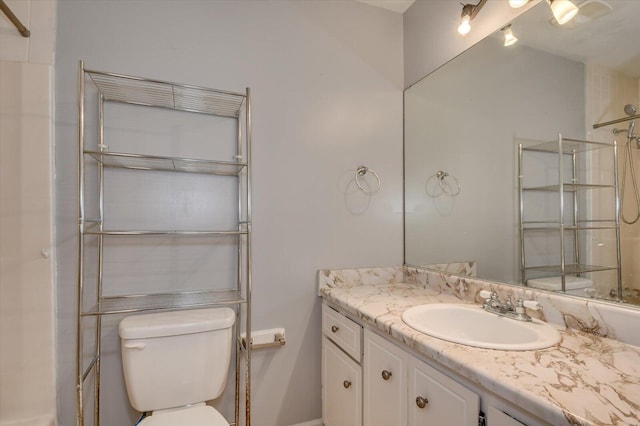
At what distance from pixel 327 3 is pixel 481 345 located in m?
1.90

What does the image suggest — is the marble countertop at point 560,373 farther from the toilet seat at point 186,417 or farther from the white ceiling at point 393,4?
the white ceiling at point 393,4

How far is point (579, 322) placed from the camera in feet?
3.34

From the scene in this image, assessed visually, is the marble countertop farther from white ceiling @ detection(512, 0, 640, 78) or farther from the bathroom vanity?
white ceiling @ detection(512, 0, 640, 78)

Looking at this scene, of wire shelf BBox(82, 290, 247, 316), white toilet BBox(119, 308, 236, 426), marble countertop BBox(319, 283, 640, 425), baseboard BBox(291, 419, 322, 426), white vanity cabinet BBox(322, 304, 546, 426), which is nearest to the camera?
marble countertop BBox(319, 283, 640, 425)

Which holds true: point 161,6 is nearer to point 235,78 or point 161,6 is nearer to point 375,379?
point 235,78

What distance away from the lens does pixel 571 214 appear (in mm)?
1161

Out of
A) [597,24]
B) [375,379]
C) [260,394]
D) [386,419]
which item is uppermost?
[597,24]

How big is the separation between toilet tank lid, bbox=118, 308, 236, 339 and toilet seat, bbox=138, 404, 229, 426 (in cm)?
30

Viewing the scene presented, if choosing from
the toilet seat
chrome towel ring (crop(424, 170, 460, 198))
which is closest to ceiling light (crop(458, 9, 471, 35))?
chrome towel ring (crop(424, 170, 460, 198))

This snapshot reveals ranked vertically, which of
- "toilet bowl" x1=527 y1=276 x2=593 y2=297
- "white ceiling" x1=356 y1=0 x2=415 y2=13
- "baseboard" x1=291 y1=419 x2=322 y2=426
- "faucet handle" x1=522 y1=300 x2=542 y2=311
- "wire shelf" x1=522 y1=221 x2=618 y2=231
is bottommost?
"baseboard" x1=291 y1=419 x2=322 y2=426

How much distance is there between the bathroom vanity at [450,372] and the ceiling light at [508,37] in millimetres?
1096

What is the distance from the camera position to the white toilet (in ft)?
3.94

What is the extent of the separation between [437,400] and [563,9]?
4.62 feet

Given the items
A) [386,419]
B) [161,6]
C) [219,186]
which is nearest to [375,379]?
[386,419]
